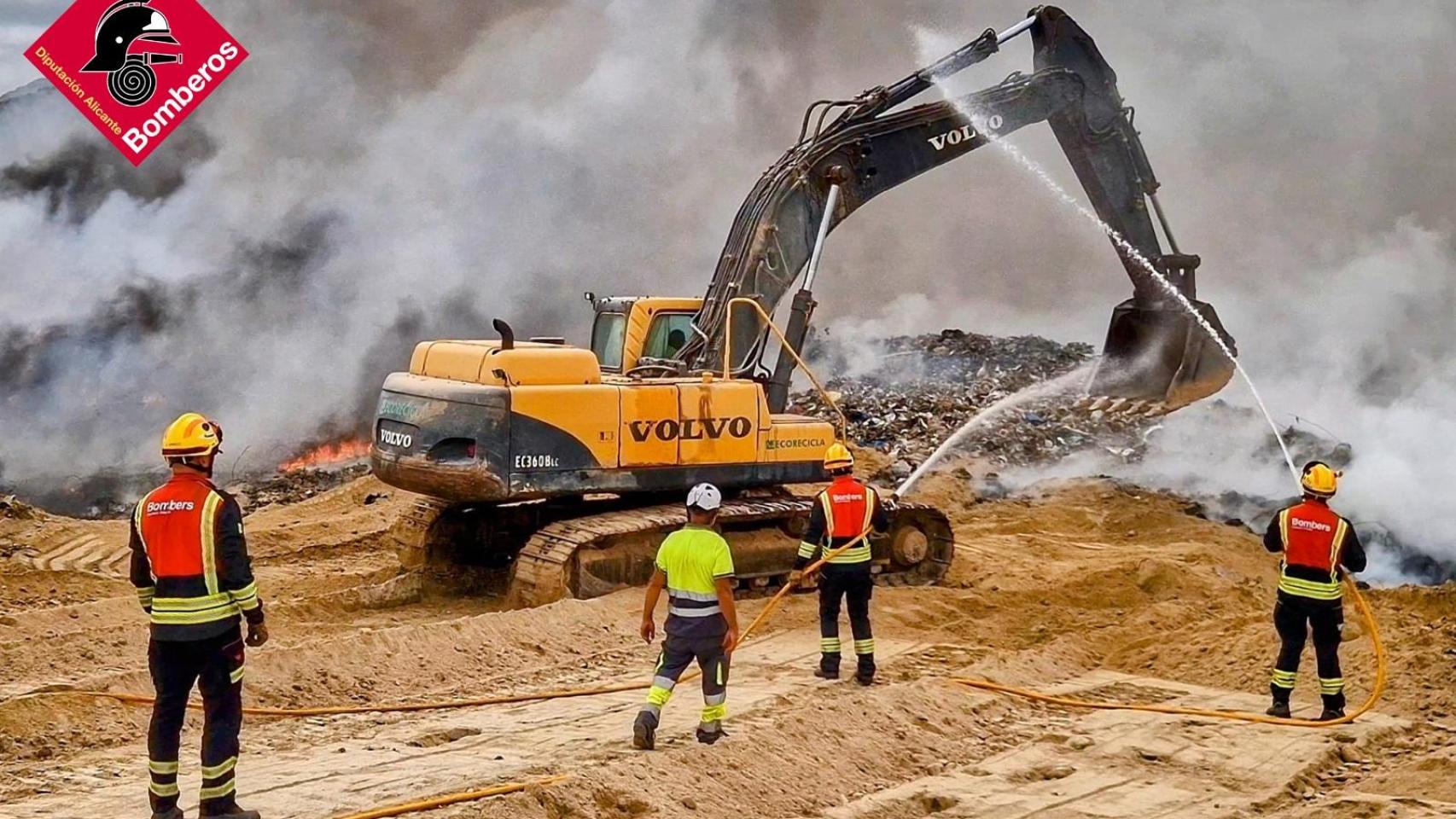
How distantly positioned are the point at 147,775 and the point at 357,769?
999 mm

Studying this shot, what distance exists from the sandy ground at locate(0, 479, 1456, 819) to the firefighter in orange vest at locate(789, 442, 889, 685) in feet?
0.80

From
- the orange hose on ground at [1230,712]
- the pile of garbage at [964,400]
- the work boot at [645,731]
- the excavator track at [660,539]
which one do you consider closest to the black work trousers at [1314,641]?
the orange hose on ground at [1230,712]

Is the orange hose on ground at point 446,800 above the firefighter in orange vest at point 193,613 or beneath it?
beneath

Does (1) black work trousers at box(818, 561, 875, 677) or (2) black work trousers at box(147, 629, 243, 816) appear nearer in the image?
(2) black work trousers at box(147, 629, 243, 816)

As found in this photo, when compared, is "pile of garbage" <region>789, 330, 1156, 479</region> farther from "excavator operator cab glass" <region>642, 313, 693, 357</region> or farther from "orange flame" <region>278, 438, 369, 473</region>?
"orange flame" <region>278, 438, 369, 473</region>

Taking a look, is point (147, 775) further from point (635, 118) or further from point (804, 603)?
point (635, 118)

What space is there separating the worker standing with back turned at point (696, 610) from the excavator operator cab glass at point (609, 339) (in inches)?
201

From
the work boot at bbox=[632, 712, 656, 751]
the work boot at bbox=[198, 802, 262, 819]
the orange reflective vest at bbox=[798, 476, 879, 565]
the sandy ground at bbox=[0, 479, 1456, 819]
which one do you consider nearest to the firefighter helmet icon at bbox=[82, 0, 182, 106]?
the sandy ground at bbox=[0, 479, 1456, 819]

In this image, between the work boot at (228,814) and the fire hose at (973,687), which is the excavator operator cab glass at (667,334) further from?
the work boot at (228,814)

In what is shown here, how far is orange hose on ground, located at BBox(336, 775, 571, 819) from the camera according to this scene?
610cm

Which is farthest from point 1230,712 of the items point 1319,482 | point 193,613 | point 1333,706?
point 193,613

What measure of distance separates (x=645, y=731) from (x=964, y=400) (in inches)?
594

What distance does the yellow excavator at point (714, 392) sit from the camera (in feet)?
35.1

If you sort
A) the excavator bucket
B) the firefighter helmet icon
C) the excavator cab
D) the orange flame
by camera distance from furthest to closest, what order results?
the orange flame < the firefighter helmet icon < the excavator bucket < the excavator cab
